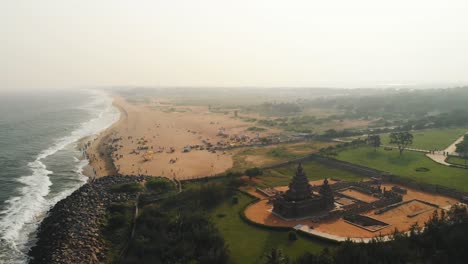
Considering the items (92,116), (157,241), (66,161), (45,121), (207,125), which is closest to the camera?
(157,241)

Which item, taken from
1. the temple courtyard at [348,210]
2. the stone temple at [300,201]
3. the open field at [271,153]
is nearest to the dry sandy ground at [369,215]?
the temple courtyard at [348,210]

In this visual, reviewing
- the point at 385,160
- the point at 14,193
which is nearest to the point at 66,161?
the point at 14,193

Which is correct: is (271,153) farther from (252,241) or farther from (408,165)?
(252,241)

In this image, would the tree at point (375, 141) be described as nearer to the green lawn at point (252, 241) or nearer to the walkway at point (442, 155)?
the walkway at point (442, 155)

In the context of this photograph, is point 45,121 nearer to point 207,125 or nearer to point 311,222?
point 207,125

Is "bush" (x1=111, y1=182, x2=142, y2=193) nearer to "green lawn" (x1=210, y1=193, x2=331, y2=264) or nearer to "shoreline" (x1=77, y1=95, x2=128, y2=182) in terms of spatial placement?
"shoreline" (x1=77, y1=95, x2=128, y2=182)

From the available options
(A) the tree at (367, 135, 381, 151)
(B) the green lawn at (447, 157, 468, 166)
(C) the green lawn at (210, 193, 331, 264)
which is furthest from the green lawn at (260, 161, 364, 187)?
(B) the green lawn at (447, 157, 468, 166)
